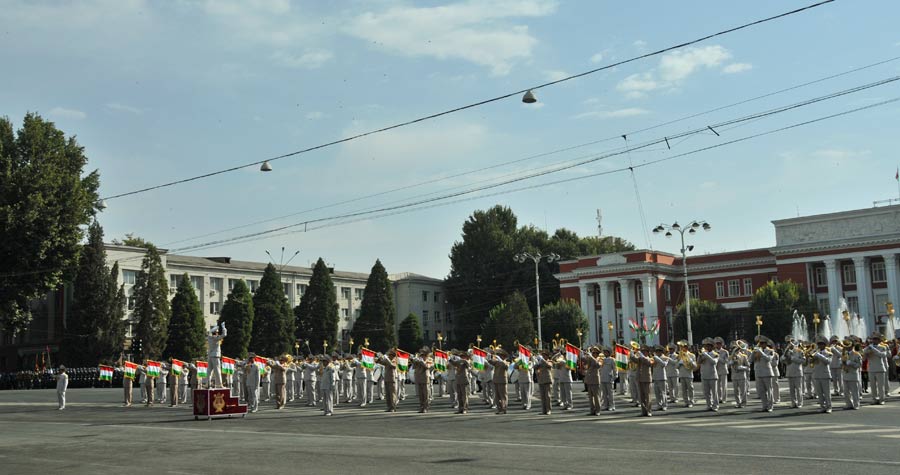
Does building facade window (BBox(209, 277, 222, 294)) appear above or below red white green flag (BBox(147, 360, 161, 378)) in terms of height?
above

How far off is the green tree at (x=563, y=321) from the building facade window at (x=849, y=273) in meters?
24.1

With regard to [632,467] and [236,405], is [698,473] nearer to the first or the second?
[632,467]

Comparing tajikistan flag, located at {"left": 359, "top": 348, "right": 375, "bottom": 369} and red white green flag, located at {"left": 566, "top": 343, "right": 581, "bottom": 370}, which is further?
tajikistan flag, located at {"left": 359, "top": 348, "right": 375, "bottom": 369}

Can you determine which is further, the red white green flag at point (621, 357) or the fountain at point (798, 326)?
the fountain at point (798, 326)

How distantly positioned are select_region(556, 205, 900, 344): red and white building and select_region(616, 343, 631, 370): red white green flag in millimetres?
52786

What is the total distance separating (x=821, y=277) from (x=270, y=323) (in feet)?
170

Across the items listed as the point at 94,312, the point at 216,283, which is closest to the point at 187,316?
the point at 94,312

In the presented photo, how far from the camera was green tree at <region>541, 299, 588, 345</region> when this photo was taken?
8400 centimetres

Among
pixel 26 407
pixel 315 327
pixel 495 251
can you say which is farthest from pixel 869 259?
pixel 26 407

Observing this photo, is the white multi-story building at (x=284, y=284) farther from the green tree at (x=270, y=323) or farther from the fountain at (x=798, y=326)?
the fountain at (x=798, y=326)

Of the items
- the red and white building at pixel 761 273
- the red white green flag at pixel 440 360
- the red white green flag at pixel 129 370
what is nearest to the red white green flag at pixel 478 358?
the red white green flag at pixel 440 360

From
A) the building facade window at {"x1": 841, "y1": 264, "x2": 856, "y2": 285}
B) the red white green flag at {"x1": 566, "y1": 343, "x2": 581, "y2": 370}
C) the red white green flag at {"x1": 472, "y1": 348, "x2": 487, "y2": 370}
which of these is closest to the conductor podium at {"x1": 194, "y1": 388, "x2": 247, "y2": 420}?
the red white green flag at {"x1": 472, "y1": 348, "x2": 487, "y2": 370}

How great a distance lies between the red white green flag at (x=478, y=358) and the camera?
2658 cm

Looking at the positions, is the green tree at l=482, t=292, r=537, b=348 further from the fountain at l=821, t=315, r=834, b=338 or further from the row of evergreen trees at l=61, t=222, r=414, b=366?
the fountain at l=821, t=315, r=834, b=338
